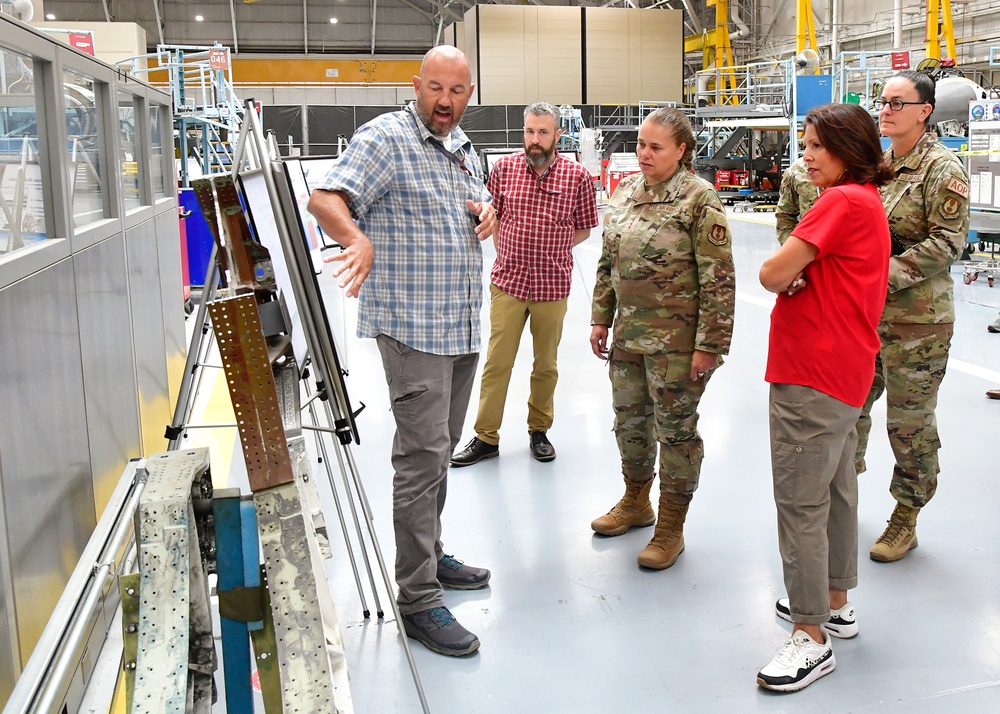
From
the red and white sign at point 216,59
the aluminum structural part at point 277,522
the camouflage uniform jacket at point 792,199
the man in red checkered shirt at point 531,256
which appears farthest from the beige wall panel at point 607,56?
the aluminum structural part at point 277,522

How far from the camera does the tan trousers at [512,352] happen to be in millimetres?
4516

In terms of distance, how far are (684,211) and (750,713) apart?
163 cm

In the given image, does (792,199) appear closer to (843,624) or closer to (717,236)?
(717,236)

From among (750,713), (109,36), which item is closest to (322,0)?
(109,36)

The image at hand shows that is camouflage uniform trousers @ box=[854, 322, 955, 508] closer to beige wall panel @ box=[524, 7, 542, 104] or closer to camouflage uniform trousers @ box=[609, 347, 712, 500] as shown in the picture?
camouflage uniform trousers @ box=[609, 347, 712, 500]

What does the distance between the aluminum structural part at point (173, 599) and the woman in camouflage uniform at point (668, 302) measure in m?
1.86

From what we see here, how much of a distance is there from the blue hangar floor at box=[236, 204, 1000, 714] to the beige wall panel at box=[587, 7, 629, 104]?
23.4 m

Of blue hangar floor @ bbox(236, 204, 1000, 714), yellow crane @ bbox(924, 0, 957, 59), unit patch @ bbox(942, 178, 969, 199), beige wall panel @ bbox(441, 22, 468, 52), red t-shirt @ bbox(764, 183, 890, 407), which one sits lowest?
blue hangar floor @ bbox(236, 204, 1000, 714)

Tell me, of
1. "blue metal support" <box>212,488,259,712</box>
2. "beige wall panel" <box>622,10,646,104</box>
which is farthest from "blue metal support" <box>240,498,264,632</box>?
"beige wall panel" <box>622,10,646,104</box>

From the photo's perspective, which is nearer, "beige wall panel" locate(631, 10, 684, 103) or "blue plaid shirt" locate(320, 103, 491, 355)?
"blue plaid shirt" locate(320, 103, 491, 355)

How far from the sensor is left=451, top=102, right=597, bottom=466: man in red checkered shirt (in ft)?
14.6

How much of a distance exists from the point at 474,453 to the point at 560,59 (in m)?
24.1

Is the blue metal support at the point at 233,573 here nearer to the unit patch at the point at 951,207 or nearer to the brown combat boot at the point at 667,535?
the brown combat boot at the point at 667,535

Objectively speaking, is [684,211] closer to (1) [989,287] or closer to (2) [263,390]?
(2) [263,390]
